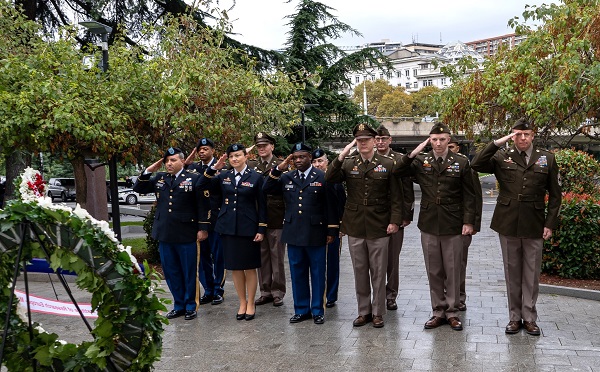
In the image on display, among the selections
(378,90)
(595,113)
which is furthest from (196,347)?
(378,90)

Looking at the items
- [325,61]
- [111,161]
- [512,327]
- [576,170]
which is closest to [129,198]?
[325,61]

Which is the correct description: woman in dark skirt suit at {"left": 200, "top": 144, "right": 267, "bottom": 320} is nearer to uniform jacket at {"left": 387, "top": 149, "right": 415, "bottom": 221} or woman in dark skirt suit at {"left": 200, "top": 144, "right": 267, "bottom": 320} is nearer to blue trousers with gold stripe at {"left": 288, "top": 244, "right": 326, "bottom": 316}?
blue trousers with gold stripe at {"left": 288, "top": 244, "right": 326, "bottom": 316}

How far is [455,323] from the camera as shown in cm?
723

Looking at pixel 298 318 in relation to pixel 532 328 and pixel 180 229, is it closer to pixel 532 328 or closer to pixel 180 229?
pixel 180 229

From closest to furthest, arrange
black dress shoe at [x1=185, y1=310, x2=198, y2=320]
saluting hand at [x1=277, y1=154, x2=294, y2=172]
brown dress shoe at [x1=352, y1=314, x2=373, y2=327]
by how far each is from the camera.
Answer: brown dress shoe at [x1=352, y1=314, x2=373, y2=327], saluting hand at [x1=277, y1=154, x2=294, y2=172], black dress shoe at [x1=185, y1=310, x2=198, y2=320]

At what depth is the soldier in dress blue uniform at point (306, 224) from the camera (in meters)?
7.82

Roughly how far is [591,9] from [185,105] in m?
6.38

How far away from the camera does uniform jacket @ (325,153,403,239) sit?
24.4ft

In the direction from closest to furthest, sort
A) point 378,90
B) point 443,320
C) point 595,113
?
point 443,320
point 595,113
point 378,90

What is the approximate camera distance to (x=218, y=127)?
1137cm

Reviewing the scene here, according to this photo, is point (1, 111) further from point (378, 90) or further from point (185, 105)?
point (378, 90)

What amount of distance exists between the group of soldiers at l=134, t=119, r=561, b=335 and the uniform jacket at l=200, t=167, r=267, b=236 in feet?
0.12

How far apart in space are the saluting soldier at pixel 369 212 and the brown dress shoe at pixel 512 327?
51.7 inches

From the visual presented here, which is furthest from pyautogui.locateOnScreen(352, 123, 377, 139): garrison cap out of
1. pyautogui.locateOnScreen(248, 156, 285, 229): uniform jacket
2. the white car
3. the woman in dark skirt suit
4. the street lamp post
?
the white car
